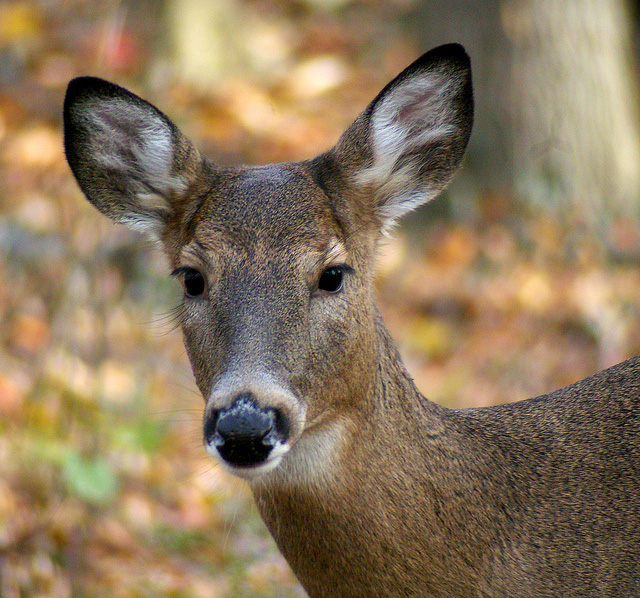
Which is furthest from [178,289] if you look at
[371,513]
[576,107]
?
[371,513]

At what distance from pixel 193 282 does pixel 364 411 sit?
0.76 m

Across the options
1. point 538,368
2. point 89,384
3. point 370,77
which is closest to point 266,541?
point 89,384

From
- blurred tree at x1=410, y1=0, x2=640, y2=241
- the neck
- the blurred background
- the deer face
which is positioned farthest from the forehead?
blurred tree at x1=410, y1=0, x2=640, y2=241

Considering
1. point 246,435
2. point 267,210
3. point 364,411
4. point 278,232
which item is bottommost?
point 246,435

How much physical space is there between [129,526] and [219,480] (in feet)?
2.46

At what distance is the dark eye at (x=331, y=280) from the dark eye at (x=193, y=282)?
0.43m

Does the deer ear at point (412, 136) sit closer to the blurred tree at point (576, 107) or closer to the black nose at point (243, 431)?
the black nose at point (243, 431)

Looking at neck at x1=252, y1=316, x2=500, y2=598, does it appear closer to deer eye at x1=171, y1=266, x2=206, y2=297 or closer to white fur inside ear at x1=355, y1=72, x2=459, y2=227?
deer eye at x1=171, y1=266, x2=206, y2=297

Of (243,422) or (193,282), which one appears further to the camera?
(193,282)

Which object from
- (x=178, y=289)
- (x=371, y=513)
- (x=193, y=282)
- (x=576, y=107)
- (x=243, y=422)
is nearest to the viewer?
(x=243, y=422)

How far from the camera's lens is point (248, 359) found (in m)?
3.09

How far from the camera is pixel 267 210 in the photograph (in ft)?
11.3

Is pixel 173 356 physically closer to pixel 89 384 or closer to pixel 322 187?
pixel 89 384

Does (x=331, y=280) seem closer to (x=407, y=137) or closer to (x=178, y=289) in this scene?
(x=407, y=137)
